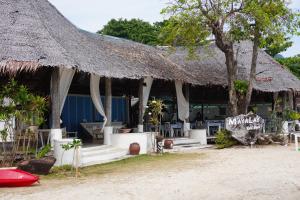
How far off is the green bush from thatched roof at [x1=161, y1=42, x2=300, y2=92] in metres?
2.09

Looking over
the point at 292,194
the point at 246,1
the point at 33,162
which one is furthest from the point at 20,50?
the point at 246,1

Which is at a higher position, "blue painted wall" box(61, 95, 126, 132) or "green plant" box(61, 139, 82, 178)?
"blue painted wall" box(61, 95, 126, 132)

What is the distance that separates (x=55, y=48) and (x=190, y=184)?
5.18 metres

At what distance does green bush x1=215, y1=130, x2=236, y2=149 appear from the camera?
50.4 ft

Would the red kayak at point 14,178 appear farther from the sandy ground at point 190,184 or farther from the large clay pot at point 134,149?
the large clay pot at point 134,149

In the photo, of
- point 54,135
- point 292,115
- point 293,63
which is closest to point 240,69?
point 292,115

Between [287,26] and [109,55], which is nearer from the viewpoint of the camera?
[109,55]

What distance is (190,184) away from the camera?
8.02m

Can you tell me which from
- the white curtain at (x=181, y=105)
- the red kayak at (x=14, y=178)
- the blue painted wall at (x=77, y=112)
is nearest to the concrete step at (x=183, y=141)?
the white curtain at (x=181, y=105)

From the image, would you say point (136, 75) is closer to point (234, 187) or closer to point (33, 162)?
point (33, 162)

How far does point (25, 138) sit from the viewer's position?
10.2 metres

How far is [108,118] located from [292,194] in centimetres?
757

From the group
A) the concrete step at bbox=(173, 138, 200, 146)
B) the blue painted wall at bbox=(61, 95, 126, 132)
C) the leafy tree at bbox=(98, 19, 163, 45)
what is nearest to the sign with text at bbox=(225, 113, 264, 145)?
the concrete step at bbox=(173, 138, 200, 146)

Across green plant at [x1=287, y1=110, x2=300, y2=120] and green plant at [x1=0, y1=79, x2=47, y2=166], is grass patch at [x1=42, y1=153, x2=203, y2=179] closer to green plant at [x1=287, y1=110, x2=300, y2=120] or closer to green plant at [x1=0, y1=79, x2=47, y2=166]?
green plant at [x1=0, y1=79, x2=47, y2=166]
